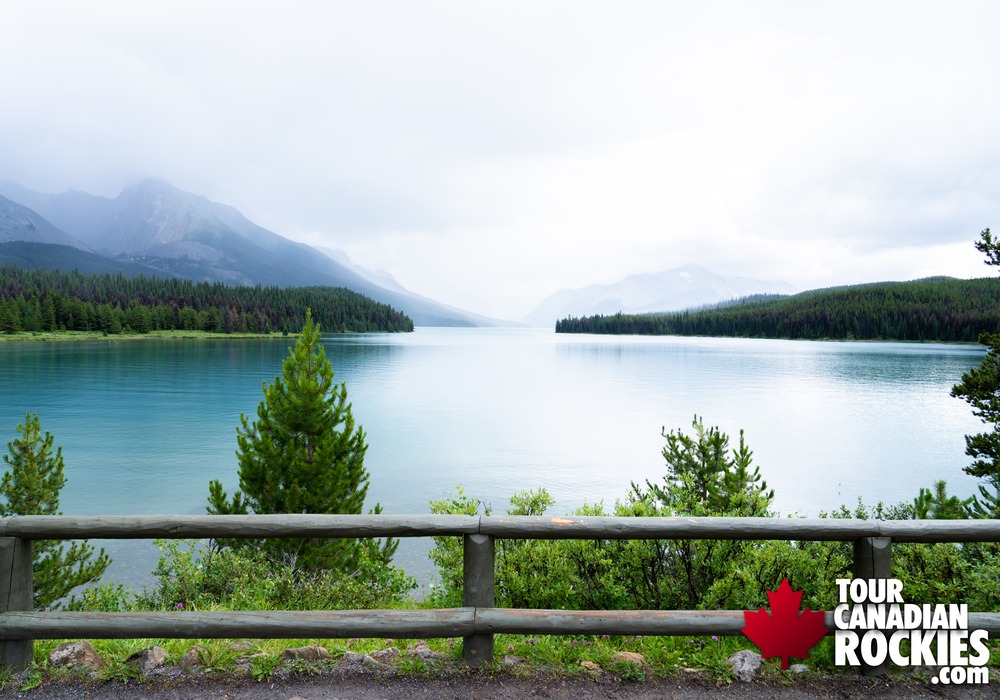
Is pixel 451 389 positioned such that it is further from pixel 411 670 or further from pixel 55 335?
pixel 55 335

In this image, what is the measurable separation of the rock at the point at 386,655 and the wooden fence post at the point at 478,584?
28.3 inches

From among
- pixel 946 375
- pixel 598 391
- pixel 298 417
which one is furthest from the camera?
pixel 946 375

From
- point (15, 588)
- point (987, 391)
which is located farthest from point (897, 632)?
point (987, 391)

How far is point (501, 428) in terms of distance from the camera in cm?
5066

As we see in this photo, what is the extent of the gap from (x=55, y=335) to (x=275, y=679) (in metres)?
200

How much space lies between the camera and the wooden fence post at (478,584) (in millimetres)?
5309

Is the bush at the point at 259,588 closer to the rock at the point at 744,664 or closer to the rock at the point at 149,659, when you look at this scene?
the rock at the point at 149,659

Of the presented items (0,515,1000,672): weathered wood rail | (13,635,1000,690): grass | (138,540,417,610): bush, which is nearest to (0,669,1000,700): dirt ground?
(13,635,1000,690): grass

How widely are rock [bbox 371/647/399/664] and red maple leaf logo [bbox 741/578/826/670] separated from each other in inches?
127

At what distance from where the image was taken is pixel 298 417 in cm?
1752

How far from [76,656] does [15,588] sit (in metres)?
0.84

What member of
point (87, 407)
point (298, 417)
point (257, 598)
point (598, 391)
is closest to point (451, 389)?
point (598, 391)

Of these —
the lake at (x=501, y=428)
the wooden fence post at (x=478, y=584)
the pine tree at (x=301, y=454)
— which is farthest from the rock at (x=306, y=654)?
the lake at (x=501, y=428)

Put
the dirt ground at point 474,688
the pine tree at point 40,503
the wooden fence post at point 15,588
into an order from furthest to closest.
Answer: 1. the pine tree at point 40,503
2. the wooden fence post at point 15,588
3. the dirt ground at point 474,688
